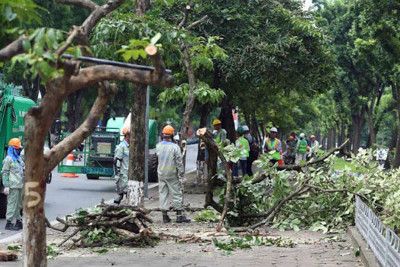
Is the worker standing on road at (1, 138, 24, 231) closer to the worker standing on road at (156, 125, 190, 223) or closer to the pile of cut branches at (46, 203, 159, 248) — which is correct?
the worker standing on road at (156, 125, 190, 223)

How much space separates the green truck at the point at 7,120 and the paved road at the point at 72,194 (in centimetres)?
120

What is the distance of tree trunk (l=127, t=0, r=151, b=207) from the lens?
15.1m

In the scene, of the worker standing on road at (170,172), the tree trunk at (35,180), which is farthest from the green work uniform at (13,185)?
the tree trunk at (35,180)

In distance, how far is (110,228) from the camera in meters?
11.5

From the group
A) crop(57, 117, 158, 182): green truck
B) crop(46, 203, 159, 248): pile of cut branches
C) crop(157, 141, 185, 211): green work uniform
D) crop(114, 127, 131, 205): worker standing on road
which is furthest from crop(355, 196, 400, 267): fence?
crop(57, 117, 158, 182): green truck

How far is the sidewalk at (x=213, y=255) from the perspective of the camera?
9.96m

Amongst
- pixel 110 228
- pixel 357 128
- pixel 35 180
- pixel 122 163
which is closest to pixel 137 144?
pixel 122 163

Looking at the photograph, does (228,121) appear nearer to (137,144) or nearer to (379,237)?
(137,144)

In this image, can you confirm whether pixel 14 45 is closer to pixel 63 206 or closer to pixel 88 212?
pixel 88 212

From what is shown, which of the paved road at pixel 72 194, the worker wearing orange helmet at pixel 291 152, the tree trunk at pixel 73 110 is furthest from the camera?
the tree trunk at pixel 73 110

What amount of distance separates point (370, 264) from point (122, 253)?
3.50 meters

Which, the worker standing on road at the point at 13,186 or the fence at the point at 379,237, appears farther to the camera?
the worker standing on road at the point at 13,186

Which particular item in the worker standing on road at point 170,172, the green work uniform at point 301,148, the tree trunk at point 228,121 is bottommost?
the worker standing on road at point 170,172

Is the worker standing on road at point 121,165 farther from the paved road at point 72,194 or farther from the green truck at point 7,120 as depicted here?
the green truck at point 7,120
